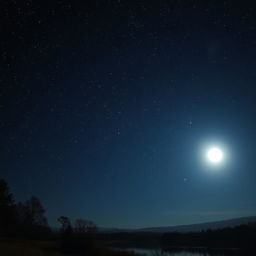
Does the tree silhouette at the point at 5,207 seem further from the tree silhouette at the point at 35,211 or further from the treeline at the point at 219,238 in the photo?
the treeline at the point at 219,238

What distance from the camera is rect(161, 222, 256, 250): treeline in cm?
7038

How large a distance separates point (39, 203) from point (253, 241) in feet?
163

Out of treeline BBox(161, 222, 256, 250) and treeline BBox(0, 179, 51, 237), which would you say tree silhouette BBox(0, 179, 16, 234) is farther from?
treeline BBox(161, 222, 256, 250)

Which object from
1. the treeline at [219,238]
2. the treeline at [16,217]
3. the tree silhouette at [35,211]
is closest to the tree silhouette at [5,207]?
the treeline at [16,217]

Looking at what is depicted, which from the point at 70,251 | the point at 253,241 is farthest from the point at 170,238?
the point at 70,251

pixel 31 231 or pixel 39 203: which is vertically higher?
pixel 39 203

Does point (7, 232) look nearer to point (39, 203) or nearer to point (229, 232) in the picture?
point (39, 203)

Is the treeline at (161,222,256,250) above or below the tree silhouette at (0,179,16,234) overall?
below

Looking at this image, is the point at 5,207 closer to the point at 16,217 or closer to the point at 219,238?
the point at 16,217

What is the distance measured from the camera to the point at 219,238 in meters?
82.2

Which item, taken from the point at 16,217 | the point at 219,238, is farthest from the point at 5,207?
the point at 219,238

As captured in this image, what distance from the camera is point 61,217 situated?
183 feet

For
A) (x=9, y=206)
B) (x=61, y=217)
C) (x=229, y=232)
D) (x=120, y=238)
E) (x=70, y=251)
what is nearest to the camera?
(x=70, y=251)

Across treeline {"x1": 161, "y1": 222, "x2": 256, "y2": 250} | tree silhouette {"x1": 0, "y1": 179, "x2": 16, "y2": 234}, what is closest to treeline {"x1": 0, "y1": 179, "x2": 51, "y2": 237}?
tree silhouette {"x1": 0, "y1": 179, "x2": 16, "y2": 234}
